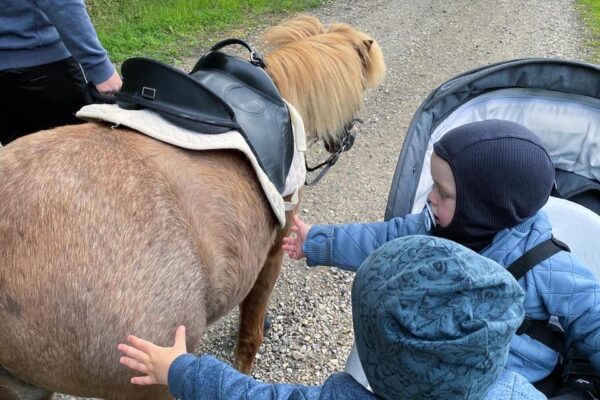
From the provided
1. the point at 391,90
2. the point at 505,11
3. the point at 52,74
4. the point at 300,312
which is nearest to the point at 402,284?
the point at 52,74

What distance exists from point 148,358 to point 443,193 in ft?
3.13

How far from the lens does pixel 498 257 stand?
5.44 feet

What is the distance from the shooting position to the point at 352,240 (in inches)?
76.9

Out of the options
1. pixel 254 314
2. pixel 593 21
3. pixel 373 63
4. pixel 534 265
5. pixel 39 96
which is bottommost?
pixel 593 21

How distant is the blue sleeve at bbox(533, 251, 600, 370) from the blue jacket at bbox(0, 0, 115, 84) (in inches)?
67.6

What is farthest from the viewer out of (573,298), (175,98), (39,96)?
(39,96)

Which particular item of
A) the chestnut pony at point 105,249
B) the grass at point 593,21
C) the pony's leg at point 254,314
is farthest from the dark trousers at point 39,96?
the grass at point 593,21

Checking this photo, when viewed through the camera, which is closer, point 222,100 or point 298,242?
point 222,100

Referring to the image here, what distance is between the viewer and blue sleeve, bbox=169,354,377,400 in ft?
3.95

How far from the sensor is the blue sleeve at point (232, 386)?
120 cm

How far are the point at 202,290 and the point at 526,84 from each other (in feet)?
4.77

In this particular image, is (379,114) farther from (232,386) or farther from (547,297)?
(232,386)

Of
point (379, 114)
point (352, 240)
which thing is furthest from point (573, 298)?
point (379, 114)

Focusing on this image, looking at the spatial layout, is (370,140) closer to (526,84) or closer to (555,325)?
(526,84)
